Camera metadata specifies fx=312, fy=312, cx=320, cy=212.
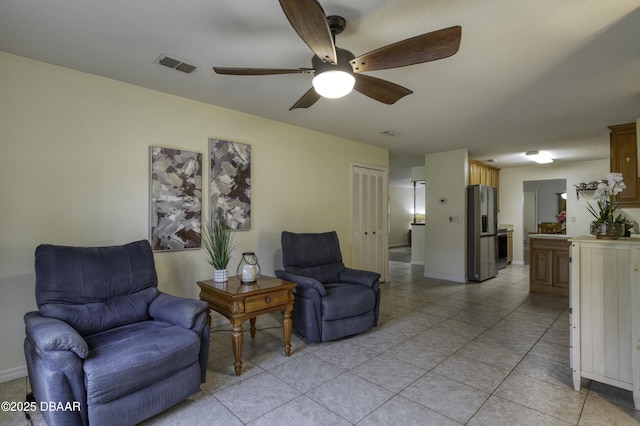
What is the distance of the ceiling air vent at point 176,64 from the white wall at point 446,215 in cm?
485

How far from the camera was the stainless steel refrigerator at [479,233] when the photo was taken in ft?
19.0

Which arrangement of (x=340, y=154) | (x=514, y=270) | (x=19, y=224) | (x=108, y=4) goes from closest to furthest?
(x=108, y=4), (x=19, y=224), (x=340, y=154), (x=514, y=270)

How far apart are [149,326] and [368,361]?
176 cm

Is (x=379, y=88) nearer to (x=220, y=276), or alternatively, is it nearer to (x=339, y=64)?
(x=339, y=64)

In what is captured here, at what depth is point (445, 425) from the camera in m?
1.87

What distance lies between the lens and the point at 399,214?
41.0ft

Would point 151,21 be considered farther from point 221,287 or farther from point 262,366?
point 262,366

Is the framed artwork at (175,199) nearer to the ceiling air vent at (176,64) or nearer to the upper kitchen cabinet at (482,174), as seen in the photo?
the ceiling air vent at (176,64)

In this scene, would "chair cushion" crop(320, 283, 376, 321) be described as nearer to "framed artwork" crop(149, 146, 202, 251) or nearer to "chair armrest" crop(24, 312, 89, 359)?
"framed artwork" crop(149, 146, 202, 251)

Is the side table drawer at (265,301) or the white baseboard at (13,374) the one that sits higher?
the side table drawer at (265,301)

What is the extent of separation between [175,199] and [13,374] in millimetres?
1818

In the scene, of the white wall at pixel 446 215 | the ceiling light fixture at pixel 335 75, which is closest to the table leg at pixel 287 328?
the ceiling light fixture at pixel 335 75

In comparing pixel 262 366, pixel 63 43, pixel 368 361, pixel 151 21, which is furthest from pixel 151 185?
pixel 368 361

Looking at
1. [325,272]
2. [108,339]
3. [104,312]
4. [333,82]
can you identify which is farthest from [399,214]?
[108,339]
